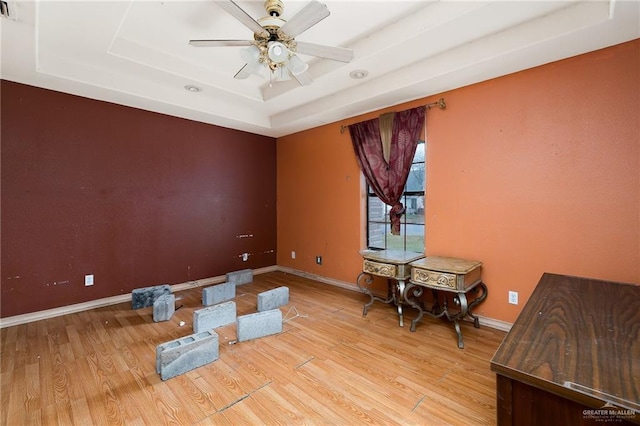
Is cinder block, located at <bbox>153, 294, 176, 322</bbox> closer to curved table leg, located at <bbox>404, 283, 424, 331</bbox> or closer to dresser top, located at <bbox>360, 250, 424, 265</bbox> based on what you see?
dresser top, located at <bbox>360, 250, 424, 265</bbox>

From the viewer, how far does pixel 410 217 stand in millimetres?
3516

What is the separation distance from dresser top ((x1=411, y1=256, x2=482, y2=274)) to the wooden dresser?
1084 millimetres

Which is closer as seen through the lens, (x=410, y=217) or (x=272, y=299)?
(x=272, y=299)

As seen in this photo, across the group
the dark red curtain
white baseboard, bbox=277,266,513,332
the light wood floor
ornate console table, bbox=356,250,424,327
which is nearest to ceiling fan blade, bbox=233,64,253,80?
the dark red curtain

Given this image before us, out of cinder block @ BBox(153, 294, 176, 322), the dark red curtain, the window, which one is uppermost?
the dark red curtain

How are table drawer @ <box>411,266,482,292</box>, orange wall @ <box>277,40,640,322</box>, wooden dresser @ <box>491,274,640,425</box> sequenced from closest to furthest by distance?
wooden dresser @ <box>491,274,640,425</box>, orange wall @ <box>277,40,640,322</box>, table drawer @ <box>411,266,482,292</box>

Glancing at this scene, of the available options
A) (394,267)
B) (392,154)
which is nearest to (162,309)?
(394,267)

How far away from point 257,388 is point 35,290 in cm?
292

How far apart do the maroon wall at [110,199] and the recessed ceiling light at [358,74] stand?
2414 millimetres

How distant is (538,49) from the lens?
2.23m

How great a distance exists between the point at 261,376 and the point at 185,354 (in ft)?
1.98

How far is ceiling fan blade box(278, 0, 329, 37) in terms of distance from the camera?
1639 millimetres

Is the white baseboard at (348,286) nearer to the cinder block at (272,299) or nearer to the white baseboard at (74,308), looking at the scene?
the cinder block at (272,299)

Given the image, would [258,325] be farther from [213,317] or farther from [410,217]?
[410,217]
